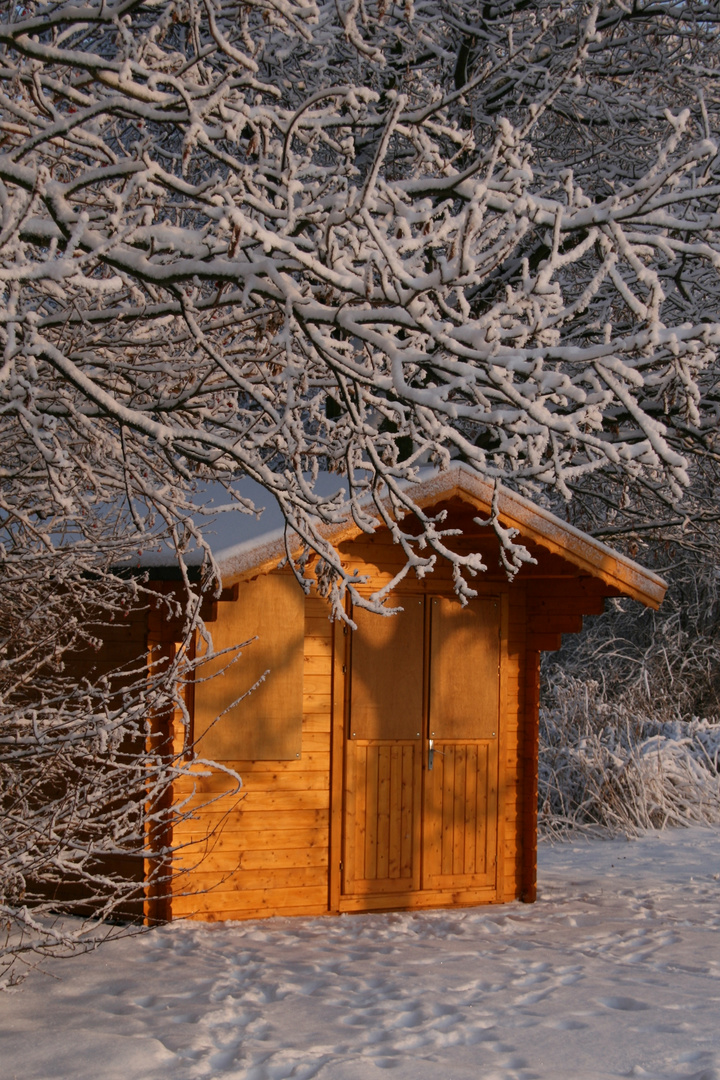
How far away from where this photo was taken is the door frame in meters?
9.09

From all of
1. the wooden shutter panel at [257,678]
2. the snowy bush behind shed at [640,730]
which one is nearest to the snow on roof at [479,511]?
the wooden shutter panel at [257,678]

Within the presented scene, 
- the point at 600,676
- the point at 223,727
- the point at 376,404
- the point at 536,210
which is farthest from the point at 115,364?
the point at 600,676

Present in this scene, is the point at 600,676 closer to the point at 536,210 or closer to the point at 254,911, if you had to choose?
the point at 254,911

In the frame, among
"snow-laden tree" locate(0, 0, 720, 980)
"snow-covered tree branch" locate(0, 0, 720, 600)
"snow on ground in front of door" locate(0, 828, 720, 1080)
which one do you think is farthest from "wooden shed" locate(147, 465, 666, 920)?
"snow-covered tree branch" locate(0, 0, 720, 600)

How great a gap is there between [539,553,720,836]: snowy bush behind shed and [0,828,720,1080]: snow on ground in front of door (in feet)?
14.2

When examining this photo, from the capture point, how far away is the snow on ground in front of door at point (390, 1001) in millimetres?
5492

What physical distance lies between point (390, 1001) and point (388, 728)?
2931 millimetres

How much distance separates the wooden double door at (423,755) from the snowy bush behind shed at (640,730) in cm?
270

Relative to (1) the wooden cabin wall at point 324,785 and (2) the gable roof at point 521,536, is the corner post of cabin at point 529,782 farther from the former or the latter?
(2) the gable roof at point 521,536

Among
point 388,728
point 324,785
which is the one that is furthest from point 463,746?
point 324,785

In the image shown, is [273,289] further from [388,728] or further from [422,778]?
[422,778]

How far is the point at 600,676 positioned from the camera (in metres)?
19.9

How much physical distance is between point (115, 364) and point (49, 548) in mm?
1235

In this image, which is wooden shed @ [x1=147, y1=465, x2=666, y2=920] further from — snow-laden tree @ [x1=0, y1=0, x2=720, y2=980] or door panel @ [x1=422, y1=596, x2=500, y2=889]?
snow-laden tree @ [x1=0, y1=0, x2=720, y2=980]
